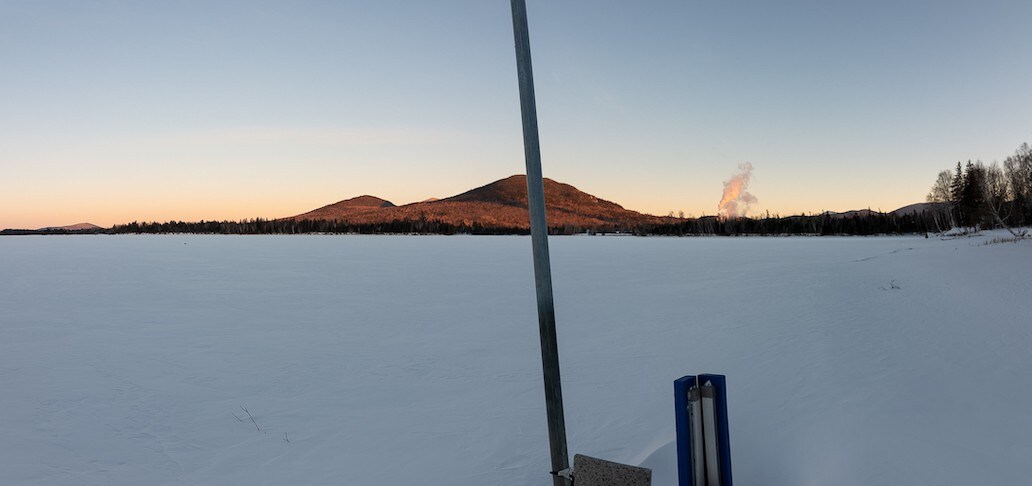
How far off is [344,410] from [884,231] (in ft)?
345

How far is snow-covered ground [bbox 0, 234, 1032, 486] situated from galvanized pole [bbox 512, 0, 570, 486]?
138 centimetres

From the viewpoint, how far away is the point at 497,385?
9016mm

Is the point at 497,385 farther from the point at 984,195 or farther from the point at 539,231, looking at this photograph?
the point at 984,195

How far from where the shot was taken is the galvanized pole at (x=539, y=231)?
4.38 meters

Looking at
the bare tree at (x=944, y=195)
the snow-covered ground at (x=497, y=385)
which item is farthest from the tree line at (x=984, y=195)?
the snow-covered ground at (x=497, y=385)

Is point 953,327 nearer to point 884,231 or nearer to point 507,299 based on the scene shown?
point 507,299

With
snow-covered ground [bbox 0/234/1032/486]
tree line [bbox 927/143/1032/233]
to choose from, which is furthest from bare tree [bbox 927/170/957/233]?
snow-covered ground [bbox 0/234/1032/486]

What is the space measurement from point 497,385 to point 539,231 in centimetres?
521

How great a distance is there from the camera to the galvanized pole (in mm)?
4383

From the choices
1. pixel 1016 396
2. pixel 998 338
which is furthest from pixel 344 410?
pixel 998 338

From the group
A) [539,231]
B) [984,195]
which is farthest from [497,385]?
[984,195]

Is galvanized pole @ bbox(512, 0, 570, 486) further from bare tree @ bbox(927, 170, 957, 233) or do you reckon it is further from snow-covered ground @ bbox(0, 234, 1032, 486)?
bare tree @ bbox(927, 170, 957, 233)

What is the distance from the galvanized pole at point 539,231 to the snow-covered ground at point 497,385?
138cm

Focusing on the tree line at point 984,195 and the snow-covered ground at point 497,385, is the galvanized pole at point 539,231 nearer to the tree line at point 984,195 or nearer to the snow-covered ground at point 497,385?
the snow-covered ground at point 497,385
